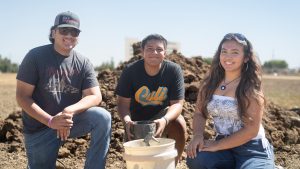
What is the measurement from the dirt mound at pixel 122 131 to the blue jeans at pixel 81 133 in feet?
4.82

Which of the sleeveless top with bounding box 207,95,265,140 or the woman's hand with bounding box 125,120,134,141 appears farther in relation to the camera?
the woman's hand with bounding box 125,120,134,141

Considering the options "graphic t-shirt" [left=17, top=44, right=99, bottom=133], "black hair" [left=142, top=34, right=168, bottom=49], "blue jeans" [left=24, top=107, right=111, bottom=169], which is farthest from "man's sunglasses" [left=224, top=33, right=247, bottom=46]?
"graphic t-shirt" [left=17, top=44, right=99, bottom=133]

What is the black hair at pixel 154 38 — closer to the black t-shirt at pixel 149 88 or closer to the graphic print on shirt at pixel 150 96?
the black t-shirt at pixel 149 88

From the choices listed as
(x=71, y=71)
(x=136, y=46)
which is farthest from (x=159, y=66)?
(x=136, y=46)

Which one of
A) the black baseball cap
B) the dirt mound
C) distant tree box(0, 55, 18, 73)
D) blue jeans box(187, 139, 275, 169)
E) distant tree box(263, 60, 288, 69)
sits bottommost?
distant tree box(263, 60, 288, 69)

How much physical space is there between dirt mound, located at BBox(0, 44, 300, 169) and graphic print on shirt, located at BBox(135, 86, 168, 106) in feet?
4.79

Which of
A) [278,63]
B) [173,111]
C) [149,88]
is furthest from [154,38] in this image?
[278,63]

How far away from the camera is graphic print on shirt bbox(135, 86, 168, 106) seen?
4477 mm

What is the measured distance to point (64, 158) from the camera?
231 inches

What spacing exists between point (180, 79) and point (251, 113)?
1.20 metres

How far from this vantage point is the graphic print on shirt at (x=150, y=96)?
4.48 meters

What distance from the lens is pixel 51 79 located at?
3961mm

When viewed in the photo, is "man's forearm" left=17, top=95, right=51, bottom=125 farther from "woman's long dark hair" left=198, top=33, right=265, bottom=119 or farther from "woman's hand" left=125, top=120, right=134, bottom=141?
"woman's long dark hair" left=198, top=33, right=265, bottom=119

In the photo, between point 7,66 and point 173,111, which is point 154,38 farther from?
point 7,66
